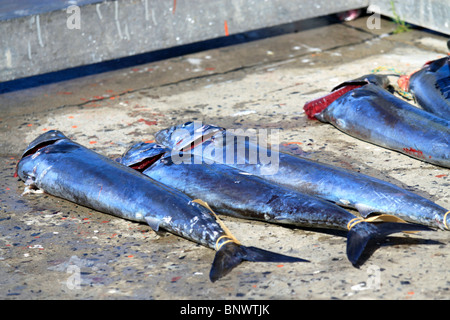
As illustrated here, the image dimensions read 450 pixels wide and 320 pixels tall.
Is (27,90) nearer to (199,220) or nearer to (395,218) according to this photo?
(199,220)

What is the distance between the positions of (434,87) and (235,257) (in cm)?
279

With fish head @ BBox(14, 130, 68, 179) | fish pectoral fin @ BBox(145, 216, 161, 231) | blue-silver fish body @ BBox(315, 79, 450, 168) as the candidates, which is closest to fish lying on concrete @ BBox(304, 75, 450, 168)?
blue-silver fish body @ BBox(315, 79, 450, 168)

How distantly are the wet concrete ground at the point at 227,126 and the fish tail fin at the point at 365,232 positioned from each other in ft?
0.32

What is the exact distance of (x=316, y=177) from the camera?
4137 millimetres

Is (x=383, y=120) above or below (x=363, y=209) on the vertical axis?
above

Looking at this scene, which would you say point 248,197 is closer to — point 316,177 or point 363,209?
point 316,177

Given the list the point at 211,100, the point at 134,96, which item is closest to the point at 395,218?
the point at 211,100

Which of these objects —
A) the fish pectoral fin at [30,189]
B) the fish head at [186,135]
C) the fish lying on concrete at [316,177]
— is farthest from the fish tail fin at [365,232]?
the fish pectoral fin at [30,189]

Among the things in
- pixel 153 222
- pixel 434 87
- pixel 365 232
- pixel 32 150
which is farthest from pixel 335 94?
pixel 32 150

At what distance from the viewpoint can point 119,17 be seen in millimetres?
6797

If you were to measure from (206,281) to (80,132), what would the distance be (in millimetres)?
2687

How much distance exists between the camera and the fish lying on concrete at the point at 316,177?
148 inches

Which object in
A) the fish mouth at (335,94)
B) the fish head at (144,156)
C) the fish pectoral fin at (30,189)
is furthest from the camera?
the fish mouth at (335,94)

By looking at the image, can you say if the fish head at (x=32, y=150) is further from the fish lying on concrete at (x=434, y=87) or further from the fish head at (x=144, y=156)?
the fish lying on concrete at (x=434, y=87)
